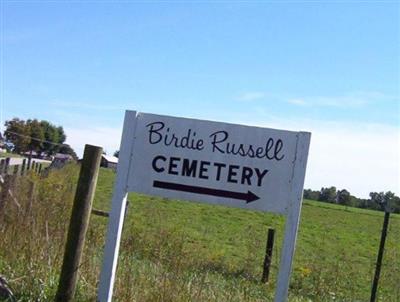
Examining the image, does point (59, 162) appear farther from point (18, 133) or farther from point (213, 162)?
point (18, 133)

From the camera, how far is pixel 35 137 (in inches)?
4488

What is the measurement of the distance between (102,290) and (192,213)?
82.2 ft

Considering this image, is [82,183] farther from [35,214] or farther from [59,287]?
[35,214]

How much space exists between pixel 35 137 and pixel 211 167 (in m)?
114

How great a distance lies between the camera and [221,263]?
13.2 m

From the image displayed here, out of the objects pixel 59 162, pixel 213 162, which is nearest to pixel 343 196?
pixel 213 162

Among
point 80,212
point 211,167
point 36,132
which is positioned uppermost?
point 36,132

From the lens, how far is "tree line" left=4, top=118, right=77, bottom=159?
9938cm

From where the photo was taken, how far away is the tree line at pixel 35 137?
99.4 m

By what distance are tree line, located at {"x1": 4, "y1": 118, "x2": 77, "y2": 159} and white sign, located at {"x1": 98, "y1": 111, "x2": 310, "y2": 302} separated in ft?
282

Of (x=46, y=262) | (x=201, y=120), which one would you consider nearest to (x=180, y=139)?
(x=201, y=120)

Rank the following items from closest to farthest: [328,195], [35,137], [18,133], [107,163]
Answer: [328,195]
[107,163]
[18,133]
[35,137]

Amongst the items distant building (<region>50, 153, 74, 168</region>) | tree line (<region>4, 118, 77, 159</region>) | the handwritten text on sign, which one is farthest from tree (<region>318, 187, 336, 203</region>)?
tree line (<region>4, 118, 77, 159</region>)

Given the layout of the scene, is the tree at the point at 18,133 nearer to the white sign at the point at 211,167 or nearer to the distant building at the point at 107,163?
the distant building at the point at 107,163
